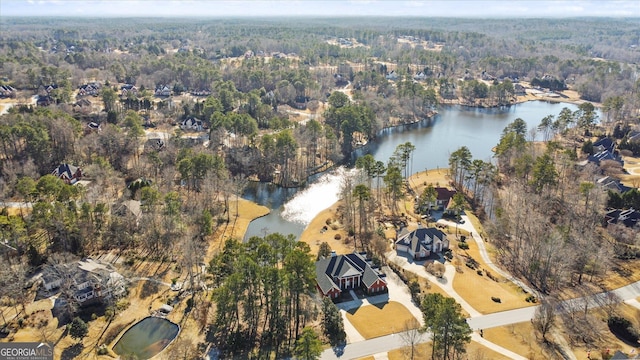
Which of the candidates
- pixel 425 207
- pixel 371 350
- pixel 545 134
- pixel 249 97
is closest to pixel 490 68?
pixel 545 134

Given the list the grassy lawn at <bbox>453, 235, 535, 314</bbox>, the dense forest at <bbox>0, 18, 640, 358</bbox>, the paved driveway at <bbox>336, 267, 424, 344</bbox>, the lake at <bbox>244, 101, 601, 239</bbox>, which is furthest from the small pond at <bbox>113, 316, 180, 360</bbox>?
the grassy lawn at <bbox>453, 235, 535, 314</bbox>

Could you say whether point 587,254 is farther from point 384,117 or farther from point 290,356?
point 384,117

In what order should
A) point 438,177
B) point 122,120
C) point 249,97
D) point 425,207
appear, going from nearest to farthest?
point 425,207 < point 438,177 < point 122,120 < point 249,97

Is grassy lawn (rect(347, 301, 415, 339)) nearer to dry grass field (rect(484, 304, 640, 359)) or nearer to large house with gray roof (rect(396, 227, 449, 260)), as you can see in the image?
dry grass field (rect(484, 304, 640, 359))

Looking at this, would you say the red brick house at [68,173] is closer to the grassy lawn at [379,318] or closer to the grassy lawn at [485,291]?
the grassy lawn at [379,318]

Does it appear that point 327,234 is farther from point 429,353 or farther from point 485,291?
point 429,353
